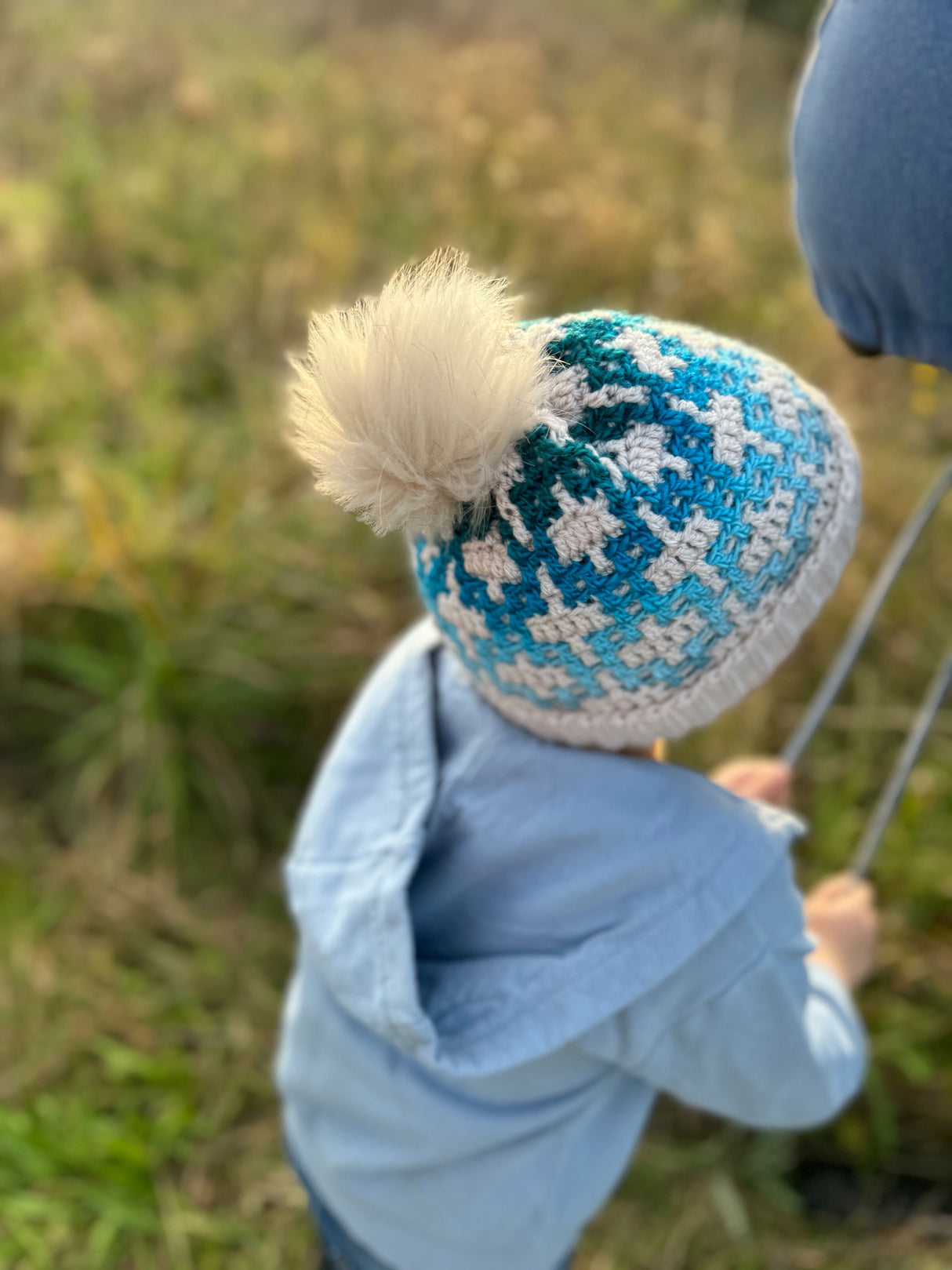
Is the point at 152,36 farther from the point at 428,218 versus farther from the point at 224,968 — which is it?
the point at 224,968

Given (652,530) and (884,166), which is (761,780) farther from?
(884,166)

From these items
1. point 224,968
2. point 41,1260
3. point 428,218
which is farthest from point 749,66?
point 41,1260

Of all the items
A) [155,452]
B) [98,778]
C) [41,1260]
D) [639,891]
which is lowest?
[41,1260]

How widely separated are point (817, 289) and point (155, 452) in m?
1.81

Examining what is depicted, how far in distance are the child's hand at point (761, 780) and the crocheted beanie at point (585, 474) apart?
0.61m

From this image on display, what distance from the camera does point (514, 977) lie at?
1031 millimetres

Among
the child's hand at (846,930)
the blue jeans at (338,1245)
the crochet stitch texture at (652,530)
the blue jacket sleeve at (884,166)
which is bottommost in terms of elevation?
the blue jeans at (338,1245)

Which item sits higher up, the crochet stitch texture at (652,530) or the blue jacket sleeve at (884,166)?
the blue jacket sleeve at (884,166)

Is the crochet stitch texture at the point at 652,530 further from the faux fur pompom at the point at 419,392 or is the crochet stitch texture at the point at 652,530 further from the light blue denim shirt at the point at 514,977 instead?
the light blue denim shirt at the point at 514,977

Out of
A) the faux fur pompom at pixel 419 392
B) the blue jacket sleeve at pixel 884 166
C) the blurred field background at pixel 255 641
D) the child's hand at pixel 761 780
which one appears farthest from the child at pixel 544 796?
the blurred field background at pixel 255 641

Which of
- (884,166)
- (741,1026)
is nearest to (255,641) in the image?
(741,1026)

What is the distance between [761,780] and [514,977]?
23.7 inches

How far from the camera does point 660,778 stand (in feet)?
3.24

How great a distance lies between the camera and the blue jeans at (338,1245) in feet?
4.16
